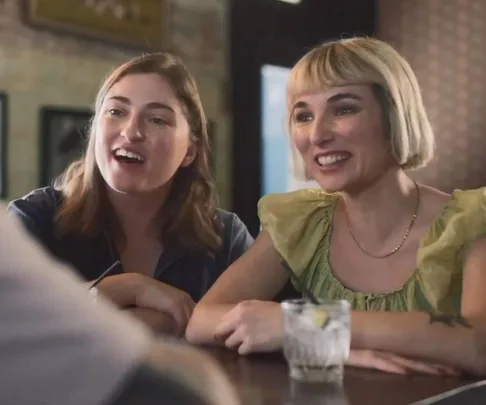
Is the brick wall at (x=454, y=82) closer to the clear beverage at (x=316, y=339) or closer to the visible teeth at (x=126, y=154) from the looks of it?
the visible teeth at (x=126, y=154)

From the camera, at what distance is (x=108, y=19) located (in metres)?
2.54

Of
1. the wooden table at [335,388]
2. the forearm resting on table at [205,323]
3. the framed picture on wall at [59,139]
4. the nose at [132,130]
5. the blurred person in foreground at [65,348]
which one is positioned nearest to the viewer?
the blurred person in foreground at [65,348]

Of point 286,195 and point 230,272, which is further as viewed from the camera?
point 286,195

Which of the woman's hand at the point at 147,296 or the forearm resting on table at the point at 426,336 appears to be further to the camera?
the woman's hand at the point at 147,296

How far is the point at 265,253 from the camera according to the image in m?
1.38

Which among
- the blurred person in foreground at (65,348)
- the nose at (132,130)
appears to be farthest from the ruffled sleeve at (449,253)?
the blurred person in foreground at (65,348)

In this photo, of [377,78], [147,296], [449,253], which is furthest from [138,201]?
[449,253]

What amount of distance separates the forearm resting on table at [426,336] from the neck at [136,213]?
700 millimetres

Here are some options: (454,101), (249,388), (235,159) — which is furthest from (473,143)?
(249,388)

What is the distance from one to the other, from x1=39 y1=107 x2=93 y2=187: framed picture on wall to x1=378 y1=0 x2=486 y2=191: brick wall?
5.53 ft

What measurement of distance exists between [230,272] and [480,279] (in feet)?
1.37

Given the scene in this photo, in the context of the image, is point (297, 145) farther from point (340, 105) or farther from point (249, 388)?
point (249, 388)

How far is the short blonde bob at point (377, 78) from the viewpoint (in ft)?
4.30

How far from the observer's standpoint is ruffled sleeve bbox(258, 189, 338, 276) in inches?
54.4
